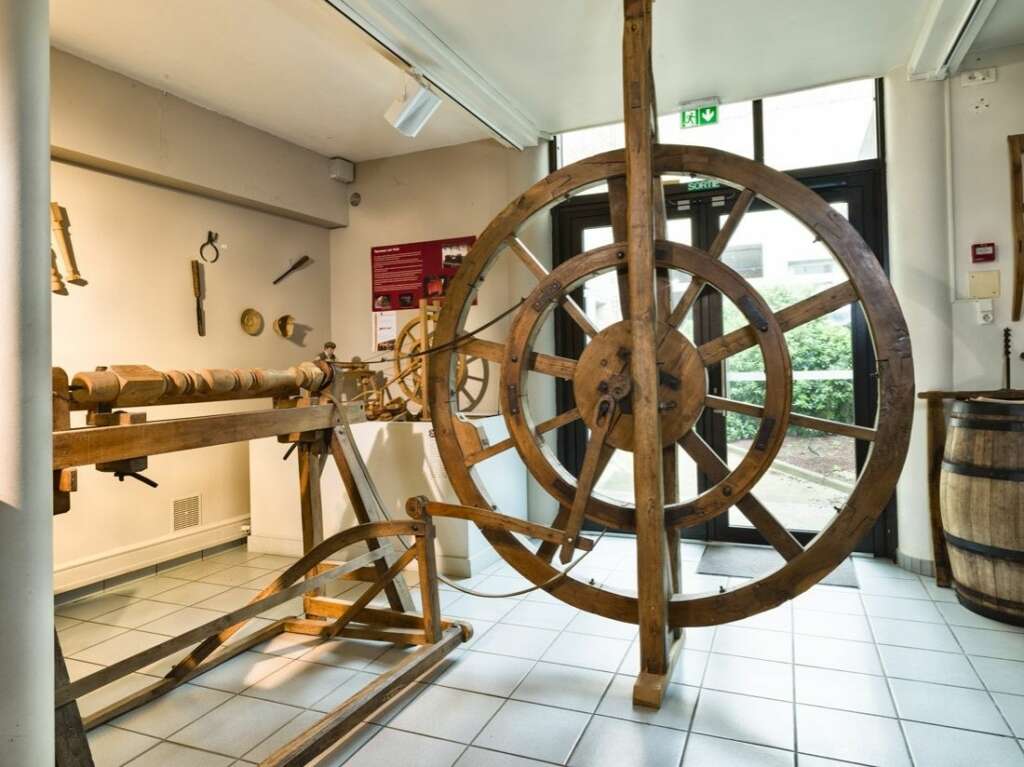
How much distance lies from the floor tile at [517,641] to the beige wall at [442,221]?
5.09 ft

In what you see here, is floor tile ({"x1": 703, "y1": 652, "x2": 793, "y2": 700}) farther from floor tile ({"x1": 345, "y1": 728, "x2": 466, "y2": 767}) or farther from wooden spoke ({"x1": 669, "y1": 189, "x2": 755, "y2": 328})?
wooden spoke ({"x1": 669, "y1": 189, "x2": 755, "y2": 328})

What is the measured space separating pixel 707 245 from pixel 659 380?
2115 millimetres

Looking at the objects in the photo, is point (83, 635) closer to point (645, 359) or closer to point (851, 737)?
point (645, 359)

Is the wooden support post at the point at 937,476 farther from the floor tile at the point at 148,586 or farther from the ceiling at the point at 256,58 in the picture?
the floor tile at the point at 148,586

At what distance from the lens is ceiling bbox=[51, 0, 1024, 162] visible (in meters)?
2.87

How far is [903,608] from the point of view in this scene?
2.93 m

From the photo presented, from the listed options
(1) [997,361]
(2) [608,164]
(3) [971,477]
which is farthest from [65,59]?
(1) [997,361]

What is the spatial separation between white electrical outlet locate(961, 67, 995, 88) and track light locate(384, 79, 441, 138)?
2757 millimetres

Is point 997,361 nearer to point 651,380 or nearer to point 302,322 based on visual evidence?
point 651,380

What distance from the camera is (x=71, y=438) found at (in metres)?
1.71

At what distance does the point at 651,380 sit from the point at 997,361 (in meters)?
2.28

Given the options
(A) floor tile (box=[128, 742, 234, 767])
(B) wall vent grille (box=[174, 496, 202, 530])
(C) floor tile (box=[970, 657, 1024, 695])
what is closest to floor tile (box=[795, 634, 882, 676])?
(C) floor tile (box=[970, 657, 1024, 695])

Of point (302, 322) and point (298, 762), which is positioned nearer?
point (298, 762)

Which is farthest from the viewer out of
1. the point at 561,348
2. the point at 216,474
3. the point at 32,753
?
the point at 561,348
